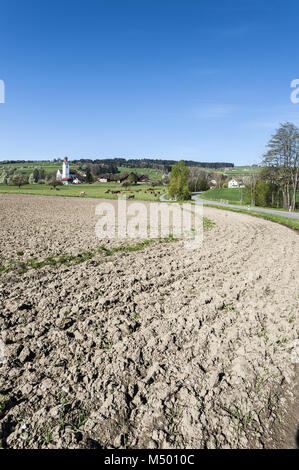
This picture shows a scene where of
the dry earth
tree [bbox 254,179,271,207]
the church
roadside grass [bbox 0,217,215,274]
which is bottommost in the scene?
the dry earth

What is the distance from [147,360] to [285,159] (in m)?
42.5

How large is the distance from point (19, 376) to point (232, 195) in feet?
261

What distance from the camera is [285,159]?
3919 centimetres

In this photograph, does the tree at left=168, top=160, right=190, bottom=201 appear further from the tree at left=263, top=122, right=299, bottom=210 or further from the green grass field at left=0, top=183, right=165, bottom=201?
the tree at left=263, top=122, right=299, bottom=210

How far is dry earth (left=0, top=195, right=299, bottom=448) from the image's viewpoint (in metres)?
3.37

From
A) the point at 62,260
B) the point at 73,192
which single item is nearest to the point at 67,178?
the point at 73,192

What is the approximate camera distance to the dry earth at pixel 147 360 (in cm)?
337

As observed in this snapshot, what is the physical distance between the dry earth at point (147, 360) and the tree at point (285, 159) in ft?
118

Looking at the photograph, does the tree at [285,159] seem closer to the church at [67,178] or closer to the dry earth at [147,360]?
the dry earth at [147,360]

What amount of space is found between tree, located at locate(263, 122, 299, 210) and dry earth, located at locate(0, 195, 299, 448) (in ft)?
118

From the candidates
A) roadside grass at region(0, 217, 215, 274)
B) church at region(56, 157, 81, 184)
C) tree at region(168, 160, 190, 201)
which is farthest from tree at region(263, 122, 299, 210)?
church at region(56, 157, 81, 184)

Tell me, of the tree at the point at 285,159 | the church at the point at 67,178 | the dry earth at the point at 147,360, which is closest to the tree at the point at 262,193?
the tree at the point at 285,159

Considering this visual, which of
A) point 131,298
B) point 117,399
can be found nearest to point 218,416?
point 117,399

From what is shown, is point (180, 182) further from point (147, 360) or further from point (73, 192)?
point (147, 360)
